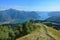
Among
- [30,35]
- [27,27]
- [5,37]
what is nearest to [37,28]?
[27,27]

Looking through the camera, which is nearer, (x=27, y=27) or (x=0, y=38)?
(x=0, y=38)

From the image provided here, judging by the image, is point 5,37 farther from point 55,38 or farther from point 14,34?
point 55,38

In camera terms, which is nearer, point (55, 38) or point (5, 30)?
point (55, 38)

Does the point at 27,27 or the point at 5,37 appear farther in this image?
the point at 27,27

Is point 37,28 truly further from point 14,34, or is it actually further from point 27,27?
point 14,34

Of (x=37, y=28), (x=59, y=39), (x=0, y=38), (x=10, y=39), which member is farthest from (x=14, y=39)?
(x=59, y=39)

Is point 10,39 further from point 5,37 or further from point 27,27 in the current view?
point 27,27

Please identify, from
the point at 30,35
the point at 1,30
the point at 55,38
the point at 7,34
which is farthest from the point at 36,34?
the point at 1,30
